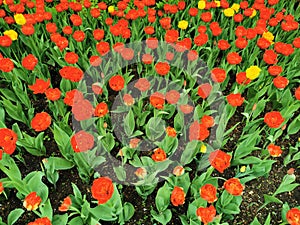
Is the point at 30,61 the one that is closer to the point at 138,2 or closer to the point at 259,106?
the point at 138,2

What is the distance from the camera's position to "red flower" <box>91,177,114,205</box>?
203 cm

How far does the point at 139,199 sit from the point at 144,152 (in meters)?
0.45

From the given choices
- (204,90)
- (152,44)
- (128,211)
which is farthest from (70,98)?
(152,44)

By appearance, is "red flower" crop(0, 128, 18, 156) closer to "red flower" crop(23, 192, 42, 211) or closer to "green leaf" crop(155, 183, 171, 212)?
"red flower" crop(23, 192, 42, 211)

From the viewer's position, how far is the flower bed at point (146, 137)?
2.39m

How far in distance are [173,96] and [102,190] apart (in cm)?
113

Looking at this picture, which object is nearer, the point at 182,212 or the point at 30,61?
the point at 182,212

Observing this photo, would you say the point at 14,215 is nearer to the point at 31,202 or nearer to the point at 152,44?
the point at 31,202

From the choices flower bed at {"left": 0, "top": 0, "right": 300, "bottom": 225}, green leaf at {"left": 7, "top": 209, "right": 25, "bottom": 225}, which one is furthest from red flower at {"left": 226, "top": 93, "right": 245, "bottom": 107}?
green leaf at {"left": 7, "top": 209, "right": 25, "bottom": 225}

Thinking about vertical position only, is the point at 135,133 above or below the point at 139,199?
above

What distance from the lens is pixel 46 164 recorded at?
8.41ft

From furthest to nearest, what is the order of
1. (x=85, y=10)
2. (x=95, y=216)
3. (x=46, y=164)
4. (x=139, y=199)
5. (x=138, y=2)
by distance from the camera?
1. (x=85, y=10)
2. (x=138, y=2)
3. (x=139, y=199)
4. (x=46, y=164)
5. (x=95, y=216)

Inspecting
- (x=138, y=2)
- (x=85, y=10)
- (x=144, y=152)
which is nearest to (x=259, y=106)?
(x=144, y=152)

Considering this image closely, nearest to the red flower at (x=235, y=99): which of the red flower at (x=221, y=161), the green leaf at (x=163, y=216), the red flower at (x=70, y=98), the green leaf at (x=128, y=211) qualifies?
the red flower at (x=221, y=161)
